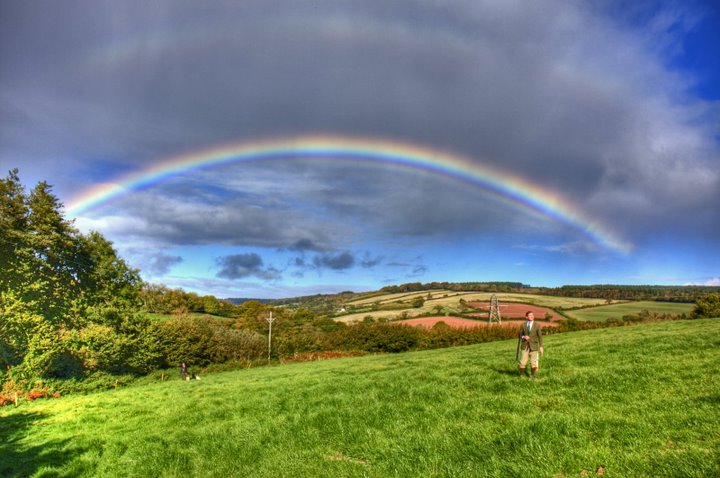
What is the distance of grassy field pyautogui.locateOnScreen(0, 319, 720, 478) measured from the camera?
21.0 feet

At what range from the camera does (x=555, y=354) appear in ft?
55.6

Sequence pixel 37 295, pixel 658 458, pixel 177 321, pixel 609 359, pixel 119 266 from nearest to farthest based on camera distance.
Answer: pixel 658 458 → pixel 609 359 → pixel 37 295 → pixel 119 266 → pixel 177 321

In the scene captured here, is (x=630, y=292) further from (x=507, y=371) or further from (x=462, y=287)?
(x=507, y=371)

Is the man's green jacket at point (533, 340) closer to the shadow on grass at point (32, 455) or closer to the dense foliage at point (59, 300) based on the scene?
the shadow on grass at point (32, 455)

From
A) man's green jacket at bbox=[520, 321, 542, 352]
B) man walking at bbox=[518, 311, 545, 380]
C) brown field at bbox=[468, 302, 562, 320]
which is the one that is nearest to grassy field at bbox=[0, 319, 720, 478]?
man walking at bbox=[518, 311, 545, 380]

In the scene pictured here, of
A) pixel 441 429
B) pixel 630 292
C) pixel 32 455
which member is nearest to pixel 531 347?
pixel 441 429

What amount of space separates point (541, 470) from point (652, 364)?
8501 millimetres

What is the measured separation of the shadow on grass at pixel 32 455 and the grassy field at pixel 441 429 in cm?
7

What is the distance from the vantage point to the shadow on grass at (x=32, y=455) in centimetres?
1014

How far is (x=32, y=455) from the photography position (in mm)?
11617

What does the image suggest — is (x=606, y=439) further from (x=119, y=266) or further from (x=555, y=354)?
(x=119, y=266)

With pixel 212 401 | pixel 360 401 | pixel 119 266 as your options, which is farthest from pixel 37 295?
pixel 360 401

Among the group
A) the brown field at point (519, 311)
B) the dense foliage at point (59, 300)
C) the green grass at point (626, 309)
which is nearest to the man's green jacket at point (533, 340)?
the dense foliage at point (59, 300)

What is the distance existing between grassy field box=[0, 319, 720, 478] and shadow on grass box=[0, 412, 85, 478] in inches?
2.7
